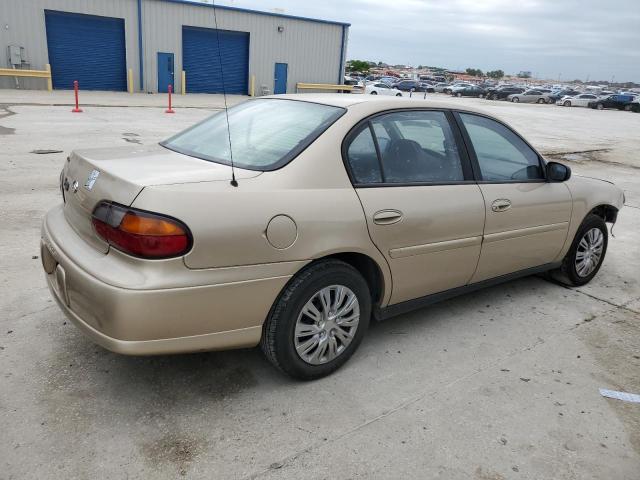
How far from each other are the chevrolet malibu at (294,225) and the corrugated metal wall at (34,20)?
81.2 feet

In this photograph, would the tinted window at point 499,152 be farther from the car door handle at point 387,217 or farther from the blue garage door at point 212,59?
the blue garage door at point 212,59

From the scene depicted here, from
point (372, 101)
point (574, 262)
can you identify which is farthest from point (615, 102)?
point (372, 101)

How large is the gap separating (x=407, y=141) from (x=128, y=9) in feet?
85.9

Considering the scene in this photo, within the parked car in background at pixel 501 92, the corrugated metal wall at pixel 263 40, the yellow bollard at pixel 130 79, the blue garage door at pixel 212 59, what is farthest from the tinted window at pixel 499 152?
the parked car in background at pixel 501 92

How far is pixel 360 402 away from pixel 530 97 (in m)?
52.9

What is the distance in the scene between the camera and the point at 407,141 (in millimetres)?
3461

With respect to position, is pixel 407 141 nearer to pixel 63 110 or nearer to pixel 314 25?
pixel 63 110

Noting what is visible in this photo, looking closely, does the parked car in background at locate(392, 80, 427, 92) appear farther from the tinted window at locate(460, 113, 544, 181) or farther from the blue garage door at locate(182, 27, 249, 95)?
the tinted window at locate(460, 113, 544, 181)

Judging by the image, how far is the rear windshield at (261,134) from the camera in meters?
2.98

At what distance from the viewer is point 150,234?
2402 mm

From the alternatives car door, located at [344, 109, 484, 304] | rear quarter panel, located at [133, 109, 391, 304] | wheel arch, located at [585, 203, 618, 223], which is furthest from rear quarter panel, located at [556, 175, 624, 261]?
rear quarter panel, located at [133, 109, 391, 304]

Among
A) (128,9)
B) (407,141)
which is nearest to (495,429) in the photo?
(407,141)

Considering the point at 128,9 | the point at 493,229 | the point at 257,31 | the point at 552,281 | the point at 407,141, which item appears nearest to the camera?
the point at 407,141

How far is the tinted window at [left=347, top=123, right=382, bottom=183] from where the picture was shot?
3066mm
